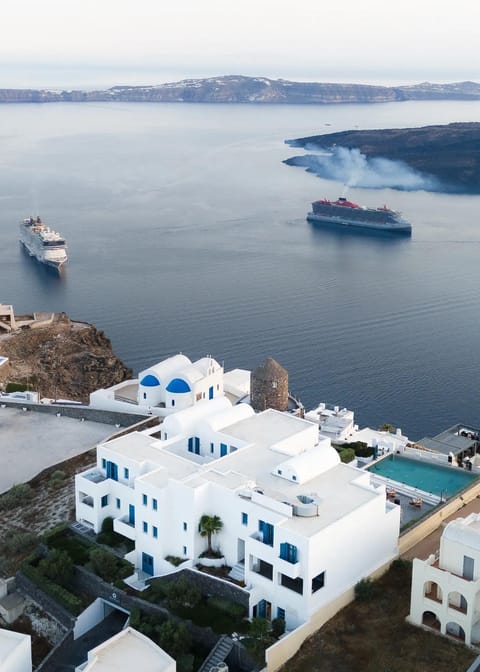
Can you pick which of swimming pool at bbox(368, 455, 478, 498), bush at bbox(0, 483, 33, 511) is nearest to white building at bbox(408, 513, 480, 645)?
swimming pool at bbox(368, 455, 478, 498)

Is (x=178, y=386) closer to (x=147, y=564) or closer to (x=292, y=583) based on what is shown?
(x=147, y=564)

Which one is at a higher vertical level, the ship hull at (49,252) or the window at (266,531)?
the window at (266,531)

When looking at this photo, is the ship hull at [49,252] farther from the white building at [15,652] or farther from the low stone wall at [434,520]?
the white building at [15,652]

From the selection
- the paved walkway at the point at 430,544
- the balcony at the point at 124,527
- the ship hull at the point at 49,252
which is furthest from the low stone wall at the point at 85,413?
the ship hull at the point at 49,252

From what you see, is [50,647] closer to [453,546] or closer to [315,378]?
[453,546]

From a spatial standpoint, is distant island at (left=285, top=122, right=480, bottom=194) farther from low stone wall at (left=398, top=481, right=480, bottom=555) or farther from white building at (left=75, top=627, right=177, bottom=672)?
white building at (left=75, top=627, right=177, bottom=672)

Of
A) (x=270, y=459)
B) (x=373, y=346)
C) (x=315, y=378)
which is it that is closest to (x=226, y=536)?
(x=270, y=459)
